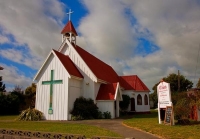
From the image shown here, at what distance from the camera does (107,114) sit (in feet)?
79.3

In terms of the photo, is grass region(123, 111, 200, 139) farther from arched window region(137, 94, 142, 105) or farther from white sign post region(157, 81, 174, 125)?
arched window region(137, 94, 142, 105)

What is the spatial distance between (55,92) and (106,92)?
656 centimetres

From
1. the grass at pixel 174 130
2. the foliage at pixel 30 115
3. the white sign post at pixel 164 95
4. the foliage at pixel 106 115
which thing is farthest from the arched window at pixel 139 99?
the grass at pixel 174 130

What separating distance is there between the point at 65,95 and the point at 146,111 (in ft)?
59.3

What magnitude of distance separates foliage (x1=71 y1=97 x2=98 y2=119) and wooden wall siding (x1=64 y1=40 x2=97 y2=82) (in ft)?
9.95

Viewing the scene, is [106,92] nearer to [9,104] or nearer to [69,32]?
[69,32]

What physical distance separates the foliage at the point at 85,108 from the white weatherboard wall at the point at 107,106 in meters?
0.90

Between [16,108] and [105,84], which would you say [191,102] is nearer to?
[105,84]

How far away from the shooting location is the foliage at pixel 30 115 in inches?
856

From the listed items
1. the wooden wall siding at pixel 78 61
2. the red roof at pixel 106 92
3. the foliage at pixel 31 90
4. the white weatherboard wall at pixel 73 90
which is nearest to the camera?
the white weatherboard wall at pixel 73 90

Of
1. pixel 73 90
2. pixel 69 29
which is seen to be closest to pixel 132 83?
pixel 69 29

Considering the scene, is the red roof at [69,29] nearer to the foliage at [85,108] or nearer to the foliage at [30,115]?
the foliage at [85,108]

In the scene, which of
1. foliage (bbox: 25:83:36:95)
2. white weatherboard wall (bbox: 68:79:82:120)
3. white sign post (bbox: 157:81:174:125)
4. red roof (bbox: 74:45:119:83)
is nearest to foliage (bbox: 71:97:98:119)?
white weatherboard wall (bbox: 68:79:82:120)

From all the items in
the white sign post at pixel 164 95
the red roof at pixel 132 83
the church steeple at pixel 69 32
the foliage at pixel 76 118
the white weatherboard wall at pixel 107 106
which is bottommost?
the foliage at pixel 76 118
